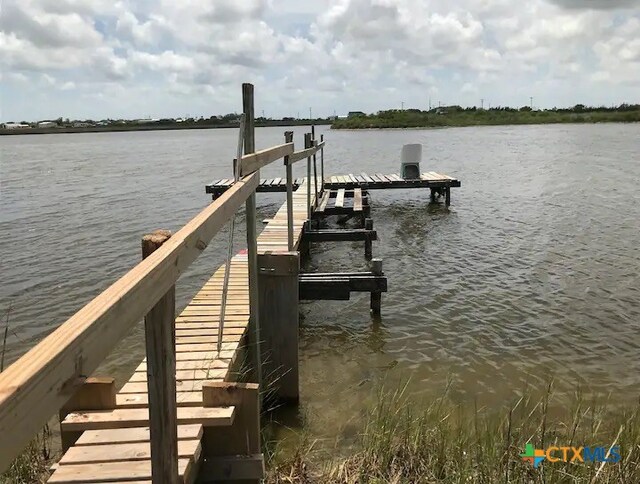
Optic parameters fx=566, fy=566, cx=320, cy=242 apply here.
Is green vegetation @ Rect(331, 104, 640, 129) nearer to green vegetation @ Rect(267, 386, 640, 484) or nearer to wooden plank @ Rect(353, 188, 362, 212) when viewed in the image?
wooden plank @ Rect(353, 188, 362, 212)

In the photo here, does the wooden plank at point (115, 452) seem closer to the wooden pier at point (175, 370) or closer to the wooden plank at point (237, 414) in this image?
the wooden pier at point (175, 370)

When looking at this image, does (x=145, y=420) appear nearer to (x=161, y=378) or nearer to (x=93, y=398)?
(x=93, y=398)

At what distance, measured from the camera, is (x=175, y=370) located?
2.45 meters

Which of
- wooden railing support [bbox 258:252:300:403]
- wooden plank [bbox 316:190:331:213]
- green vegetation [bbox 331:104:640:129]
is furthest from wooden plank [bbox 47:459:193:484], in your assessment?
green vegetation [bbox 331:104:640:129]

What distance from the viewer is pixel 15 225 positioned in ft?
52.6

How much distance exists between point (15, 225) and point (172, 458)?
52.7ft

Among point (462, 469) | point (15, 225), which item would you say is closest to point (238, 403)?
point (462, 469)

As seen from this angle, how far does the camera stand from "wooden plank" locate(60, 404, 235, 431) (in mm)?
3225

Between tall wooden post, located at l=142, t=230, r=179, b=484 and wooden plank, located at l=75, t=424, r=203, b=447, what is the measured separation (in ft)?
3.17

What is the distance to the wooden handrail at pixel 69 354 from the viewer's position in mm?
1013

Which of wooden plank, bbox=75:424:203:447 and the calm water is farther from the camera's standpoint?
the calm water

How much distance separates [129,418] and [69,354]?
91.0 inches

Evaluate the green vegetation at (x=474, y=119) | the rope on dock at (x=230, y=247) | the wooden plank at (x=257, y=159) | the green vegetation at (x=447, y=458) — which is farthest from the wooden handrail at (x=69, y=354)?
the green vegetation at (x=474, y=119)

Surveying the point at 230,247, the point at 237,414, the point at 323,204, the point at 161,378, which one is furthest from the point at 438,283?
the point at 161,378
